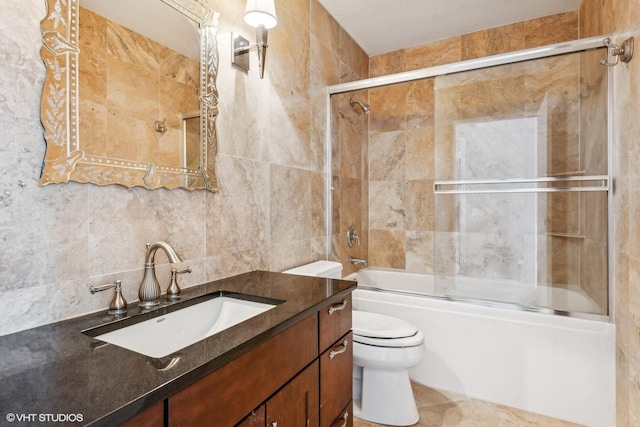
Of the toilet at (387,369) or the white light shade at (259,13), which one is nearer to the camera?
the white light shade at (259,13)

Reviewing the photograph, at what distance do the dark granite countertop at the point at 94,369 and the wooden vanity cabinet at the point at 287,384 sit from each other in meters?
0.04

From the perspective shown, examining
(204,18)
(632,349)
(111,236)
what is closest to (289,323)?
(111,236)

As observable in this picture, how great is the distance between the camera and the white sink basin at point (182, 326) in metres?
0.94

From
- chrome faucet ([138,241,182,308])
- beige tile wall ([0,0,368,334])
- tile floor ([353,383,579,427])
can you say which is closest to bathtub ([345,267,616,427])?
tile floor ([353,383,579,427])

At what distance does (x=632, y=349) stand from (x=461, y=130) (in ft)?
5.51

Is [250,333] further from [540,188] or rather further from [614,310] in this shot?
[540,188]

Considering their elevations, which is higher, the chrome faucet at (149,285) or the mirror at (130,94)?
the mirror at (130,94)

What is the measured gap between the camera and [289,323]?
0.95 meters

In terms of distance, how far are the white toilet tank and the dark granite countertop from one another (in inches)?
35.5

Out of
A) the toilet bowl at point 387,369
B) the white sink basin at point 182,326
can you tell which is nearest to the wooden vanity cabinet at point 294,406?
the white sink basin at point 182,326

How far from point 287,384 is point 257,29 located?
4.86ft


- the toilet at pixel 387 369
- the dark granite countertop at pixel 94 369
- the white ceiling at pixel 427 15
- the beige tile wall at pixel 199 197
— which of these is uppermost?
the white ceiling at pixel 427 15

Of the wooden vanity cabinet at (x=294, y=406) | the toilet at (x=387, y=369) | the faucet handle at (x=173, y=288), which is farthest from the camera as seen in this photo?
the toilet at (x=387, y=369)

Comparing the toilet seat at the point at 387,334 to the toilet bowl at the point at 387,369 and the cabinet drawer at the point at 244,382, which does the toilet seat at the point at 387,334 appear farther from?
the cabinet drawer at the point at 244,382
